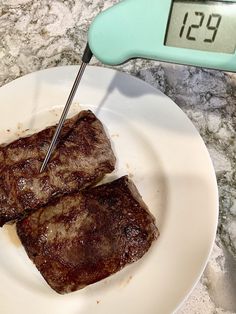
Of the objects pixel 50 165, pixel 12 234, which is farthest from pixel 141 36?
pixel 12 234

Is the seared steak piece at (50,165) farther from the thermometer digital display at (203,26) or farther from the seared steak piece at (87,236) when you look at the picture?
the thermometer digital display at (203,26)

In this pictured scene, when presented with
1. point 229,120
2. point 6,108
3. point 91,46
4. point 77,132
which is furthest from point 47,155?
point 229,120

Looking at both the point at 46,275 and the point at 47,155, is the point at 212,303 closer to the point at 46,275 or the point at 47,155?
the point at 46,275

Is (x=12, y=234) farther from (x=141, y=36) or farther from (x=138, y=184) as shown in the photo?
(x=141, y=36)

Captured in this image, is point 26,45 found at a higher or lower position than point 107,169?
higher

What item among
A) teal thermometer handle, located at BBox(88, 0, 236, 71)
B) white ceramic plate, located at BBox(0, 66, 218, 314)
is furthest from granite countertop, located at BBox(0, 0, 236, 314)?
teal thermometer handle, located at BBox(88, 0, 236, 71)

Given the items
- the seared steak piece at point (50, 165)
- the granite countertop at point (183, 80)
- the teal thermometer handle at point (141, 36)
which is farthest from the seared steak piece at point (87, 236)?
the teal thermometer handle at point (141, 36)

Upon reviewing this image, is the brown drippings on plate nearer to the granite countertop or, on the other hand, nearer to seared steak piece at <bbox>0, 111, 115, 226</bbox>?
seared steak piece at <bbox>0, 111, 115, 226</bbox>
